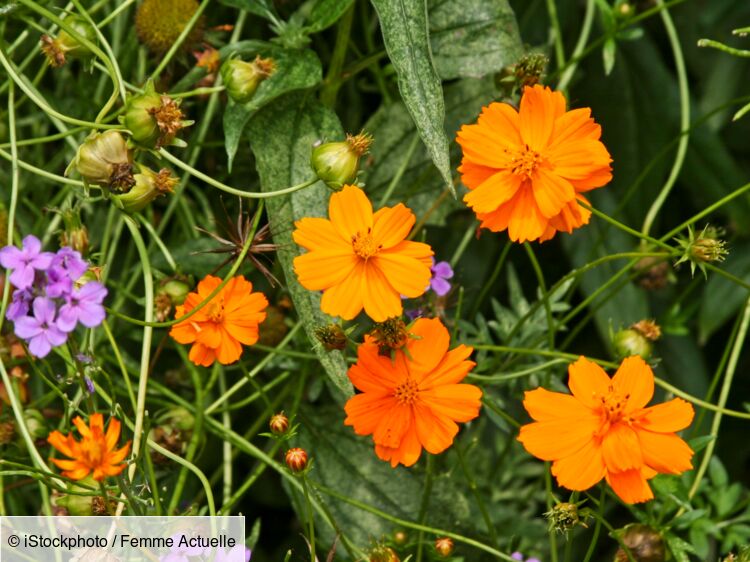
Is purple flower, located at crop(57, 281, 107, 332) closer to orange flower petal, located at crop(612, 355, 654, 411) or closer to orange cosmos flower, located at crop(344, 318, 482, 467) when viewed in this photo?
orange cosmos flower, located at crop(344, 318, 482, 467)

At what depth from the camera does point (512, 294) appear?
0.75 m

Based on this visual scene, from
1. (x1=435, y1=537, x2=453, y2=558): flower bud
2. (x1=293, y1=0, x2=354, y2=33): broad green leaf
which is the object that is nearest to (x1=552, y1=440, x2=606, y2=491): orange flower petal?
(x1=435, y1=537, x2=453, y2=558): flower bud

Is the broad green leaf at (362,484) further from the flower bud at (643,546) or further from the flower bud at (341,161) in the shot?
the flower bud at (341,161)

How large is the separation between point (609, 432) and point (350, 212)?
189 millimetres

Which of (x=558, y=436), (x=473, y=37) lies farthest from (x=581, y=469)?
(x=473, y=37)

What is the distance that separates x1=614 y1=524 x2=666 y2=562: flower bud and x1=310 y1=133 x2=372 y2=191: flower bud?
280 millimetres

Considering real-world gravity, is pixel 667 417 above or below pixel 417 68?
below

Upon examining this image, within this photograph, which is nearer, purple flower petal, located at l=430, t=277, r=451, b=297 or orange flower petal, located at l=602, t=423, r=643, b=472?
orange flower petal, located at l=602, t=423, r=643, b=472

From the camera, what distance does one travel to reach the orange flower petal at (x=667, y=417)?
529mm

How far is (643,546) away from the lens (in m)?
0.61

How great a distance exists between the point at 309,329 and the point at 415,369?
0.24 feet

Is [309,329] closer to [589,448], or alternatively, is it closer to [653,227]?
[589,448]

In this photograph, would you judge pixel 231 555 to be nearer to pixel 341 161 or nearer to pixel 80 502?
pixel 80 502

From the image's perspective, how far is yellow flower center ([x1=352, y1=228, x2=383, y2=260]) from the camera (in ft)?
1.82
